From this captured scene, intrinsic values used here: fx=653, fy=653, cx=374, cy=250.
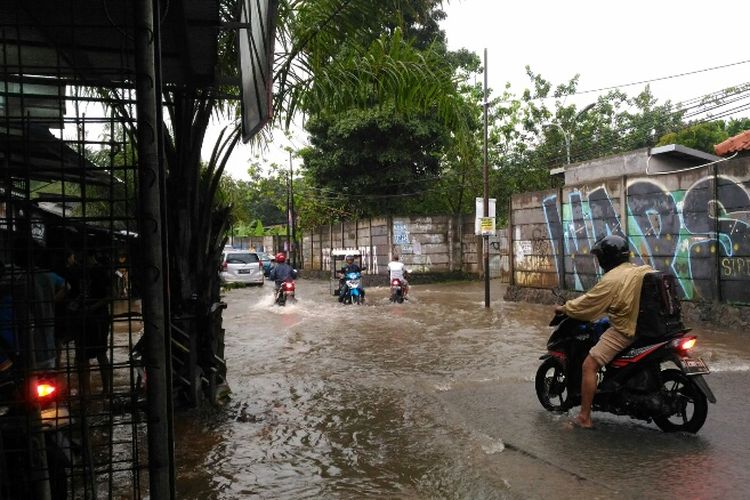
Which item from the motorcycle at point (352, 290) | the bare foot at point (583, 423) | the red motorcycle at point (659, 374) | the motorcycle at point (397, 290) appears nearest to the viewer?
the red motorcycle at point (659, 374)

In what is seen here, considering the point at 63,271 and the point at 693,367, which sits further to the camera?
the point at 693,367

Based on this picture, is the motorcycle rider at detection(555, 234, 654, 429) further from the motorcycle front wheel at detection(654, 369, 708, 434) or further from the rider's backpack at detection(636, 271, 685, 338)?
the motorcycle front wheel at detection(654, 369, 708, 434)

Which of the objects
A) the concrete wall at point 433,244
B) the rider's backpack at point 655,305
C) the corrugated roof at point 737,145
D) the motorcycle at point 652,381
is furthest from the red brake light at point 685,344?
the concrete wall at point 433,244

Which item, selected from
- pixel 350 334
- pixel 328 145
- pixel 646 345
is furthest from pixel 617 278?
pixel 328 145

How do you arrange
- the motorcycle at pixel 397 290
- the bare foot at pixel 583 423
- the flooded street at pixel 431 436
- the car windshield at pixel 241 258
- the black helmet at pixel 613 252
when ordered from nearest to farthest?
the flooded street at pixel 431 436, the black helmet at pixel 613 252, the bare foot at pixel 583 423, the motorcycle at pixel 397 290, the car windshield at pixel 241 258

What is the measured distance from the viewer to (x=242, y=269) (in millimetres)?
28031

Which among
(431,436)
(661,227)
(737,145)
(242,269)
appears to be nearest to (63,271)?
(431,436)

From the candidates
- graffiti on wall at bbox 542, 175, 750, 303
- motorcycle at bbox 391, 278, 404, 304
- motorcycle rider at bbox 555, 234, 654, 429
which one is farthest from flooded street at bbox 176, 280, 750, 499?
motorcycle at bbox 391, 278, 404, 304

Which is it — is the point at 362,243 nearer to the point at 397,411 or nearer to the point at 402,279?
the point at 402,279

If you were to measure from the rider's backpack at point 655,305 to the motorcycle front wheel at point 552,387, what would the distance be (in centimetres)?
97

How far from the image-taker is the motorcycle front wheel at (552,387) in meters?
6.14

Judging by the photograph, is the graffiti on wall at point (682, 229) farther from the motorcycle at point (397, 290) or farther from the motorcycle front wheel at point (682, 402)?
the motorcycle front wheel at point (682, 402)

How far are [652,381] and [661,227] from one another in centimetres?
822

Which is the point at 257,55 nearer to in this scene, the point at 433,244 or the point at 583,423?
the point at 583,423
